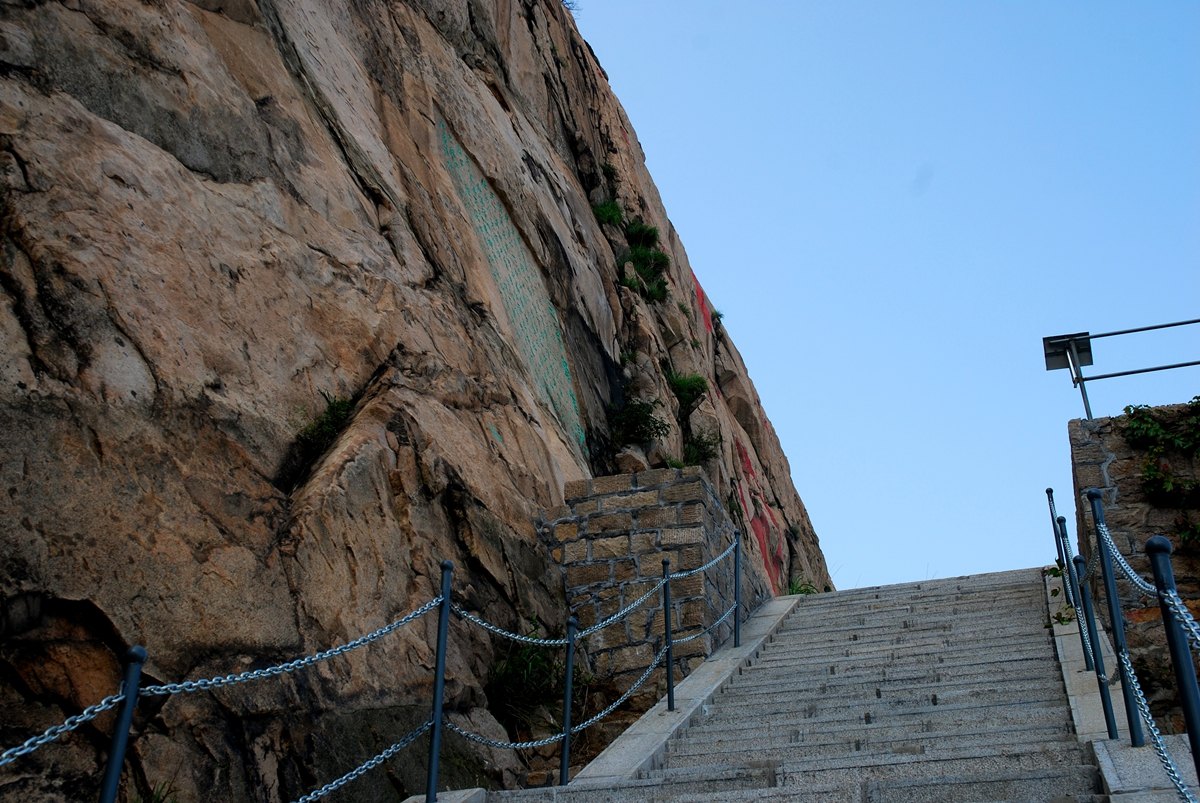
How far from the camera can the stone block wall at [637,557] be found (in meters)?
7.80

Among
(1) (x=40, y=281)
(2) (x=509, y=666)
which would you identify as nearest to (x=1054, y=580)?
(2) (x=509, y=666)

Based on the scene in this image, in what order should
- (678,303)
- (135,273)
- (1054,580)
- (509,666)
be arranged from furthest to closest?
(678,303), (1054,580), (509,666), (135,273)

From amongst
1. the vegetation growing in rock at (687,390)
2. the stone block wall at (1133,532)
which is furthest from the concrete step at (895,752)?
the vegetation growing in rock at (687,390)

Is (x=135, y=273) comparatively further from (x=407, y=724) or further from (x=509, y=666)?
(x=509, y=666)

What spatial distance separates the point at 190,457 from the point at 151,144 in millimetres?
2012

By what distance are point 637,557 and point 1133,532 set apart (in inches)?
133

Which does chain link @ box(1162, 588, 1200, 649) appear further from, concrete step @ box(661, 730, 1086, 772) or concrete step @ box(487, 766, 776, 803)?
concrete step @ box(487, 766, 776, 803)

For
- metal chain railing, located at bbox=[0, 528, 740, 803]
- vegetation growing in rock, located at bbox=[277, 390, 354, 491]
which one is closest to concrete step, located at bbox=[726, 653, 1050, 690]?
metal chain railing, located at bbox=[0, 528, 740, 803]

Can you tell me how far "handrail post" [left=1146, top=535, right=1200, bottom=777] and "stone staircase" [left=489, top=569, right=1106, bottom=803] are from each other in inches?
35.5

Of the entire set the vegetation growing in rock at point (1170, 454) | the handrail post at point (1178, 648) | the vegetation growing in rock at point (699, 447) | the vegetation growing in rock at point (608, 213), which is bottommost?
the handrail post at point (1178, 648)

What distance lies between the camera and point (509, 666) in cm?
672

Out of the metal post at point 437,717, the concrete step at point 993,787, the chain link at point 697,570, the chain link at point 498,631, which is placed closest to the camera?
the concrete step at point 993,787

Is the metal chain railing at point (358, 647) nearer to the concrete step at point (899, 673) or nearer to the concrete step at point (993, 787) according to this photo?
the concrete step at point (899, 673)

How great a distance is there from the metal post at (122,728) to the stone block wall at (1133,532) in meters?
5.76
